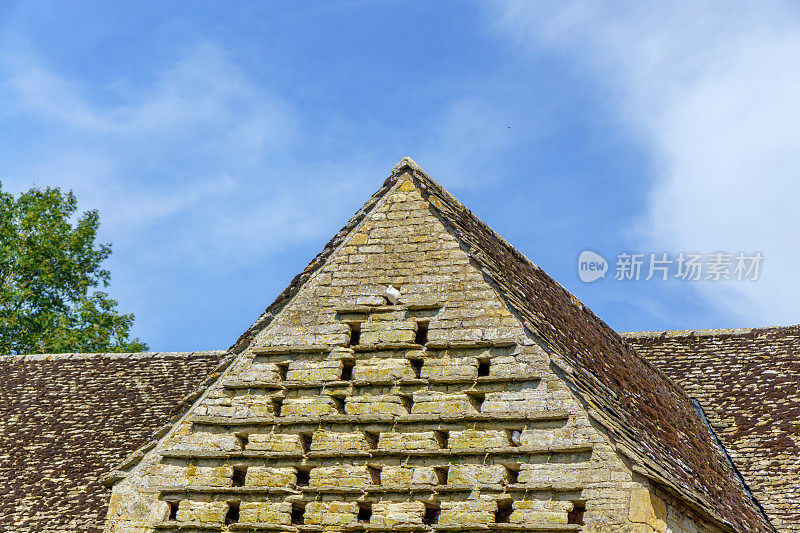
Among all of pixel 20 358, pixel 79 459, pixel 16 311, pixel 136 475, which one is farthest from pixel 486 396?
pixel 16 311

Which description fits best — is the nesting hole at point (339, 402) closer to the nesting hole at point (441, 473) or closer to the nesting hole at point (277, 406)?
the nesting hole at point (277, 406)

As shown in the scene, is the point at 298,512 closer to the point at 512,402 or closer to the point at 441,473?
the point at 441,473

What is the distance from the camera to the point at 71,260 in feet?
93.2

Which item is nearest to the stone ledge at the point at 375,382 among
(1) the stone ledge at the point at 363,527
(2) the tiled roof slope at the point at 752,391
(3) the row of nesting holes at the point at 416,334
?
(3) the row of nesting holes at the point at 416,334

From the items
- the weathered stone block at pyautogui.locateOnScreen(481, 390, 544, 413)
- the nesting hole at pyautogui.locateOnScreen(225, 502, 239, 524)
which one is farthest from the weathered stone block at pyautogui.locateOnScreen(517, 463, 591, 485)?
the nesting hole at pyautogui.locateOnScreen(225, 502, 239, 524)

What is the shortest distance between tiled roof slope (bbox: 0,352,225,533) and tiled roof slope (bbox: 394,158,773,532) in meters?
5.48

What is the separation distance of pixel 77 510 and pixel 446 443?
231 inches

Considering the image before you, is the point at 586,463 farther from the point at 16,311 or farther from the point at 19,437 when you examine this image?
the point at 16,311

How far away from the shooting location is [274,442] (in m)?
10.5

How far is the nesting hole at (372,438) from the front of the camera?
→ 407 inches

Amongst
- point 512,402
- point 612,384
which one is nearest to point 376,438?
point 512,402

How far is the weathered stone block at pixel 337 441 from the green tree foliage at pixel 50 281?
1672cm

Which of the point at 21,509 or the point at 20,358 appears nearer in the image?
the point at 21,509

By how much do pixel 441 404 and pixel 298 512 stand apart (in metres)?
1.72
